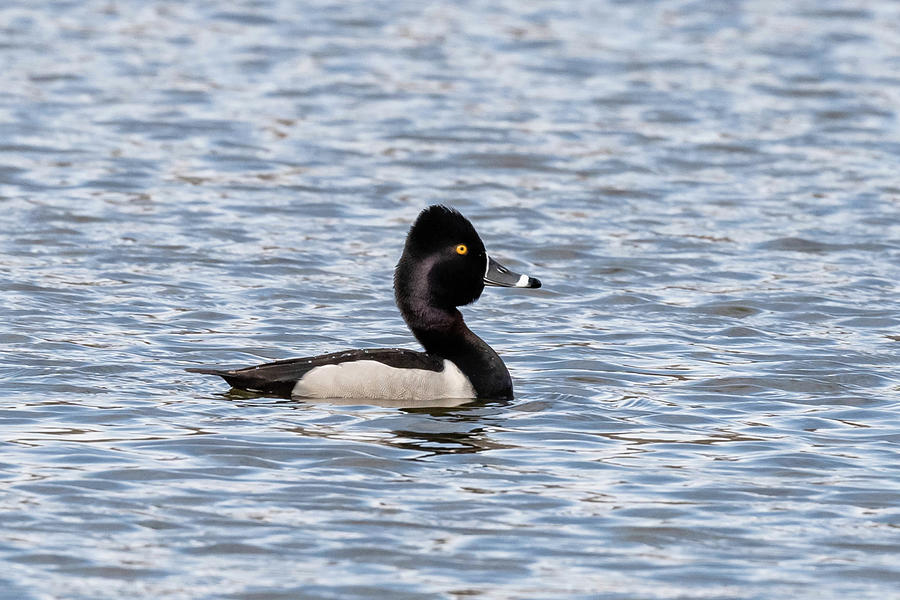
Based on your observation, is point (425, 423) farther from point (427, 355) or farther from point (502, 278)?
point (502, 278)

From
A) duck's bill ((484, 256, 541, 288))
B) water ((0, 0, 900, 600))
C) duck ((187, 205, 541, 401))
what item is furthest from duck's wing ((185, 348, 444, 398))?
duck's bill ((484, 256, 541, 288))

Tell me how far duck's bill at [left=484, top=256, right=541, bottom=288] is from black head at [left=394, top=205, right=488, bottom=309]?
0.20m

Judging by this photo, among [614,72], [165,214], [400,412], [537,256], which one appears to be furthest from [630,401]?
[614,72]

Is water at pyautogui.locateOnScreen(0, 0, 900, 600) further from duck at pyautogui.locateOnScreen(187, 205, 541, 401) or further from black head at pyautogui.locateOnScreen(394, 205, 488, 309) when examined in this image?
black head at pyautogui.locateOnScreen(394, 205, 488, 309)

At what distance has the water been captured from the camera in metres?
7.70

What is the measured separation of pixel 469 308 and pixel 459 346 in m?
2.91

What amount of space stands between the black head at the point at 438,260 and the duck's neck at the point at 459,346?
6cm

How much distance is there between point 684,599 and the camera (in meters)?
7.09

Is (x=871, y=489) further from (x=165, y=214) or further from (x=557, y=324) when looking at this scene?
(x=165, y=214)

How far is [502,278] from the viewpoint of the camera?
1102 centimetres

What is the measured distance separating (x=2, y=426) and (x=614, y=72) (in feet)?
51.0

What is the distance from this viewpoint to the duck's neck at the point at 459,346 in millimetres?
10367

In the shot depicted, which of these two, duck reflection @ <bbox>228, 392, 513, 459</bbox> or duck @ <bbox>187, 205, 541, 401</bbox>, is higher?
duck @ <bbox>187, 205, 541, 401</bbox>

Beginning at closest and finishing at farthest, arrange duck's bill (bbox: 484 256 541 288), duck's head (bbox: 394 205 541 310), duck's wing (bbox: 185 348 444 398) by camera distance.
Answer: duck's wing (bbox: 185 348 444 398), duck's head (bbox: 394 205 541 310), duck's bill (bbox: 484 256 541 288)
